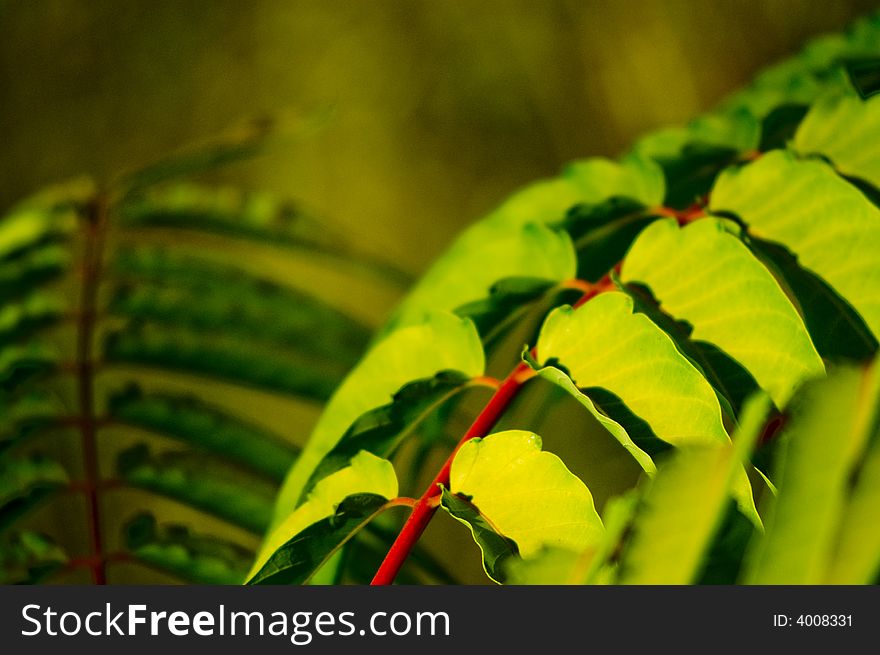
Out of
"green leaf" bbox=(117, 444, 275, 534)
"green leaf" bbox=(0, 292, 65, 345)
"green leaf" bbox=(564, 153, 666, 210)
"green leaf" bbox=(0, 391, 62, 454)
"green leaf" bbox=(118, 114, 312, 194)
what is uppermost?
"green leaf" bbox=(118, 114, 312, 194)

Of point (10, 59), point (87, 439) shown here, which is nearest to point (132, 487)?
point (87, 439)

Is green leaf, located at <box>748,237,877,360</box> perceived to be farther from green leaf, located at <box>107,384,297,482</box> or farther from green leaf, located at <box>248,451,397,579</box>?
green leaf, located at <box>107,384,297,482</box>

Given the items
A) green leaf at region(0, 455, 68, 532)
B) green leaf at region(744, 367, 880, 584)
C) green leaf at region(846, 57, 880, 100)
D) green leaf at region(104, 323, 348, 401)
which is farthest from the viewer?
green leaf at region(104, 323, 348, 401)

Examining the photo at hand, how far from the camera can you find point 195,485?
22.1 inches

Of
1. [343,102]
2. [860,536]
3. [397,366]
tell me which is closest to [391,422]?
[397,366]

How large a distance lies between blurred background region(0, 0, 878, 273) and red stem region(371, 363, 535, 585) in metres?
1.43

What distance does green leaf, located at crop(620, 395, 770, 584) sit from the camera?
7.6 inches

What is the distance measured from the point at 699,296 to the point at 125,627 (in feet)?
0.90

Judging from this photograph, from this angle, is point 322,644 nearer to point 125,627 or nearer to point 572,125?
point 125,627

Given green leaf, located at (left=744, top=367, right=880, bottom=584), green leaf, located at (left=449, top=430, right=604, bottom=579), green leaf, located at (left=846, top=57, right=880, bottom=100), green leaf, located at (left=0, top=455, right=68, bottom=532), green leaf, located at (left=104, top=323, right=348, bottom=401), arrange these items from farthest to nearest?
green leaf, located at (left=104, top=323, right=348, bottom=401)
green leaf, located at (left=0, top=455, right=68, bottom=532)
green leaf, located at (left=846, top=57, right=880, bottom=100)
green leaf, located at (left=449, top=430, right=604, bottom=579)
green leaf, located at (left=744, top=367, right=880, bottom=584)

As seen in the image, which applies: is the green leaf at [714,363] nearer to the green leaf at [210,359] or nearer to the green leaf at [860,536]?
the green leaf at [860,536]

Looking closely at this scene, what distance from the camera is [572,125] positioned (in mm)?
1780

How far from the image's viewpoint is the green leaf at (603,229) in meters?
0.45

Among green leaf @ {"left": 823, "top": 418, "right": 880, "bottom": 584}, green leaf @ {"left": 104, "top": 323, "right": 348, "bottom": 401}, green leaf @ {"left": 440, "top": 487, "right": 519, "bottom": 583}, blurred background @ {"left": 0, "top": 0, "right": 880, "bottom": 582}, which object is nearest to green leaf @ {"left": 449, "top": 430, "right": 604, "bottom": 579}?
green leaf @ {"left": 440, "top": 487, "right": 519, "bottom": 583}
